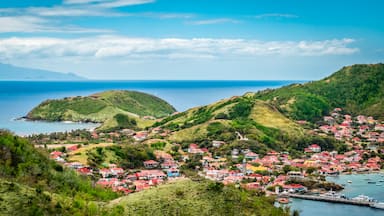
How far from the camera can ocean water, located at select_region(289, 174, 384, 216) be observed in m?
50.5

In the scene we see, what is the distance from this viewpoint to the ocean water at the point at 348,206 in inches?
1988

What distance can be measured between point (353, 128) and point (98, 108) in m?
71.8

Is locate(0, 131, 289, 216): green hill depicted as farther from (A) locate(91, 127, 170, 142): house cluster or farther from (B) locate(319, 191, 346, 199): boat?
(A) locate(91, 127, 170, 142): house cluster

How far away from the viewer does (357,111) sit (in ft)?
387

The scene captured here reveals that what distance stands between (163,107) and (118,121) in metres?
58.1

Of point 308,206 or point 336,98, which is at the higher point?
point 336,98

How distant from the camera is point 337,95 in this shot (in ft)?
416

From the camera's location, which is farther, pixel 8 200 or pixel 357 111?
pixel 357 111

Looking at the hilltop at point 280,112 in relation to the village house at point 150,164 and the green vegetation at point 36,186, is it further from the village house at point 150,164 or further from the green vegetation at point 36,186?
the green vegetation at point 36,186

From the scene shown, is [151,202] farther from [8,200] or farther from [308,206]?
[308,206]

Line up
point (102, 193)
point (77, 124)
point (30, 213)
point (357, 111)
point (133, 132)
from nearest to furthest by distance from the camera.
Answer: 1. point (30, 213)
2. point (102, 193)
3. point (133, 132)
4. point (357, 111)
5. point (77, 124)

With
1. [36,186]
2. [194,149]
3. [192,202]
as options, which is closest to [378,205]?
[192,202]

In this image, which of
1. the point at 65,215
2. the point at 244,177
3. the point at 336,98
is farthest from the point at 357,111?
the point at 65,215

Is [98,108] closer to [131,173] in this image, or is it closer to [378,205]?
[131,173]
